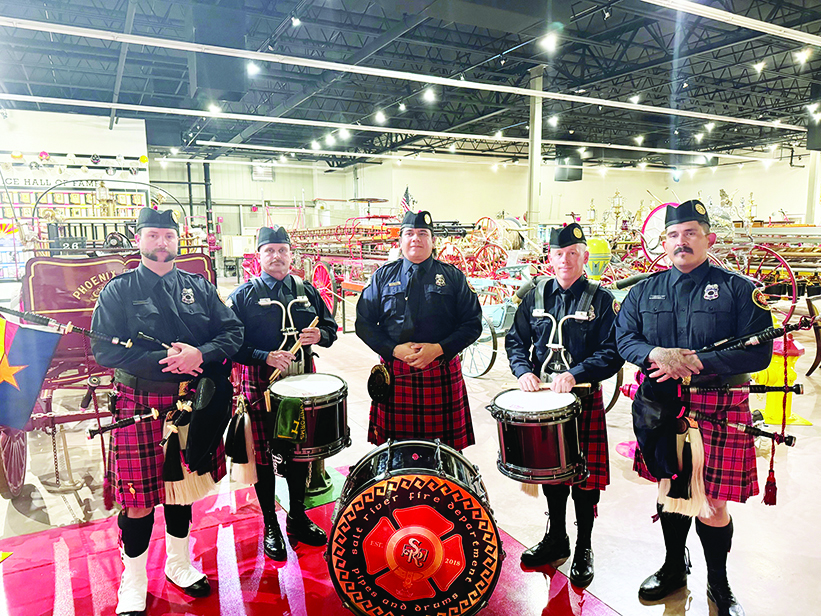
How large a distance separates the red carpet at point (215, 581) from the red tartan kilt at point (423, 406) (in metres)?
0.73

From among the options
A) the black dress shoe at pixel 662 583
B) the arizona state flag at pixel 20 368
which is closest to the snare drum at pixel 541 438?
the black dress shoe at pixel 662 583

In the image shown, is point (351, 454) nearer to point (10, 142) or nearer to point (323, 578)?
point (323, 578)

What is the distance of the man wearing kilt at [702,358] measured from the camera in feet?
6.95

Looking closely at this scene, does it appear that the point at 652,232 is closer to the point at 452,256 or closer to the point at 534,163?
the point at 452,256

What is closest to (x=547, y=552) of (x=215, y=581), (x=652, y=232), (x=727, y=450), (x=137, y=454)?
(x=727, y=450)

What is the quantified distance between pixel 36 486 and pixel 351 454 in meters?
2.25

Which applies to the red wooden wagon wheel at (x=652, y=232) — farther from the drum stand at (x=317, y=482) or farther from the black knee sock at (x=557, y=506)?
the drum stand at (x=317, y=482)

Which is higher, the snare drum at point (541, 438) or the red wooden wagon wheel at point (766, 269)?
the red wooden wagon wheel at point (766, 269)

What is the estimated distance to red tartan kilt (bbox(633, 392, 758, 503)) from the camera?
2160mm

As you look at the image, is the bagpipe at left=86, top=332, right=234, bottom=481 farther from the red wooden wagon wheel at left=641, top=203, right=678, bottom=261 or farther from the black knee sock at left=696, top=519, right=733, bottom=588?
the red wooden wagon wheel at left=641, top=203, right=678, bottom=261

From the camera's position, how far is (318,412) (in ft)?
8.32

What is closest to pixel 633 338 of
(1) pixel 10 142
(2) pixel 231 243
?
(1) pixel 10 142

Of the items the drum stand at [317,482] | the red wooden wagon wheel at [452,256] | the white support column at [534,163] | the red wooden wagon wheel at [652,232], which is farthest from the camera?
the white support column at [534,163]

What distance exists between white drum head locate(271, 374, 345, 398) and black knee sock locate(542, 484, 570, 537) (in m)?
1.17
